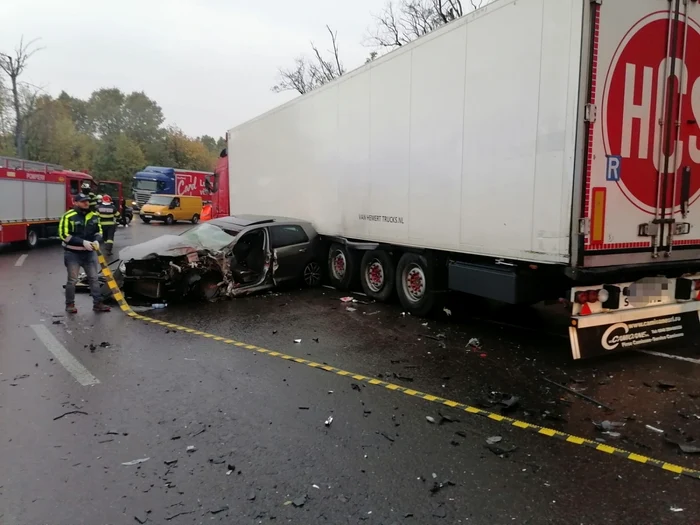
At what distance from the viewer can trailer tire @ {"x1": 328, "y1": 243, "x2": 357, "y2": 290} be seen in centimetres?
938

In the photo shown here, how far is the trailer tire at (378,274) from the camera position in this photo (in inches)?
327

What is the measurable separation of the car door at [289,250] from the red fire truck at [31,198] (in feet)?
38.2

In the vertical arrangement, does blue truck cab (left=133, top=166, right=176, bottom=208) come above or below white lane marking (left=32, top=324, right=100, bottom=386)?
above

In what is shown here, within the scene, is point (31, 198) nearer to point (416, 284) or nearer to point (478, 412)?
point (416, 284)

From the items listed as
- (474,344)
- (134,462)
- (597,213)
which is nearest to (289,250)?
(474,344)

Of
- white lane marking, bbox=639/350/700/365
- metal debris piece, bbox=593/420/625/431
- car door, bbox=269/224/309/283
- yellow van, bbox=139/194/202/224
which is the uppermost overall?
yellow van, bbox=139/194/202/224

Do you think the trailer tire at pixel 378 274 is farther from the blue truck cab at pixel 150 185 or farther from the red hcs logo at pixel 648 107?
the blue truck cab at pixel 150 185

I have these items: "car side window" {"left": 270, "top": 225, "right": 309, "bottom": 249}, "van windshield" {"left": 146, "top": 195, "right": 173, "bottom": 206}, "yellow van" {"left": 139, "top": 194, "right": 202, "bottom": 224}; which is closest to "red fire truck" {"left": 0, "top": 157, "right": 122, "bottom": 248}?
"car side window" {"left": 270, "top": 225, "right": 309, "bottom": 249}

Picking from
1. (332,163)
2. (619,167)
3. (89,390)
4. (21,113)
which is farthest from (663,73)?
(21,113)

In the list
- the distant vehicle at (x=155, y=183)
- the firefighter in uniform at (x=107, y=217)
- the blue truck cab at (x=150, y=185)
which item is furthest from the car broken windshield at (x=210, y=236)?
the blue truck cab at (x=150, y=185)

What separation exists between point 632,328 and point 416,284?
311cm

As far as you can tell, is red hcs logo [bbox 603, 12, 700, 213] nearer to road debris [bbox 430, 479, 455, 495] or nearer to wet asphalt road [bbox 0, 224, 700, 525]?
wet asphalt road [bbox 0, 224, 700, 525]

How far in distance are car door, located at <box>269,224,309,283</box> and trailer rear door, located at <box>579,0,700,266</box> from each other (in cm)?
592

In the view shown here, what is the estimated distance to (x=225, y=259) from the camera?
29.2ft
